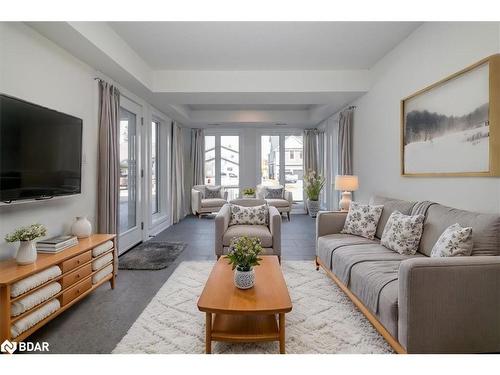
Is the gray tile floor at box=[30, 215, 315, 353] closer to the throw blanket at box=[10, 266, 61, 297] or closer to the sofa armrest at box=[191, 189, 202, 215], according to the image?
the throw blanket at box=[10, 266, 61, 297]

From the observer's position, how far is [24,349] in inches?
74.1

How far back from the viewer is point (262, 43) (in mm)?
3414

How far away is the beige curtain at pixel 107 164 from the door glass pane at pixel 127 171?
24.3 inches

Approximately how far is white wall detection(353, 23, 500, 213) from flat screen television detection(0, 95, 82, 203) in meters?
3.62

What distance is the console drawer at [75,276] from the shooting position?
7.16 feet

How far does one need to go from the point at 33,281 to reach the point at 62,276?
28 cm

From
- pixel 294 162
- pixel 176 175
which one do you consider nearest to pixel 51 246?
pixel 176 175

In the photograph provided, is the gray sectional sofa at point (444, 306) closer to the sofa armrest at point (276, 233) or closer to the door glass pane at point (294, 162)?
the sofa armrest at point (276, 233)

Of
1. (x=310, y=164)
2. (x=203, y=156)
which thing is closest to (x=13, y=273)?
(x=203, y=156)

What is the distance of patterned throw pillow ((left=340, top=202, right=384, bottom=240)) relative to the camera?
10.1 feet

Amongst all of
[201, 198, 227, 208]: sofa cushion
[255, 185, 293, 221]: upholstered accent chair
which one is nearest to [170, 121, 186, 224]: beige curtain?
[201, 198, 227, 208]: sofa cushion

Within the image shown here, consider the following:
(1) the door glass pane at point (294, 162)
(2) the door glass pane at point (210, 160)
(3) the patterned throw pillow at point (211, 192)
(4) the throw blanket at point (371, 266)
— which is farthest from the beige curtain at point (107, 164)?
(1) the door glass pane at point (294, 162)

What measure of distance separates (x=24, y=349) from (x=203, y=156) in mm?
6544
